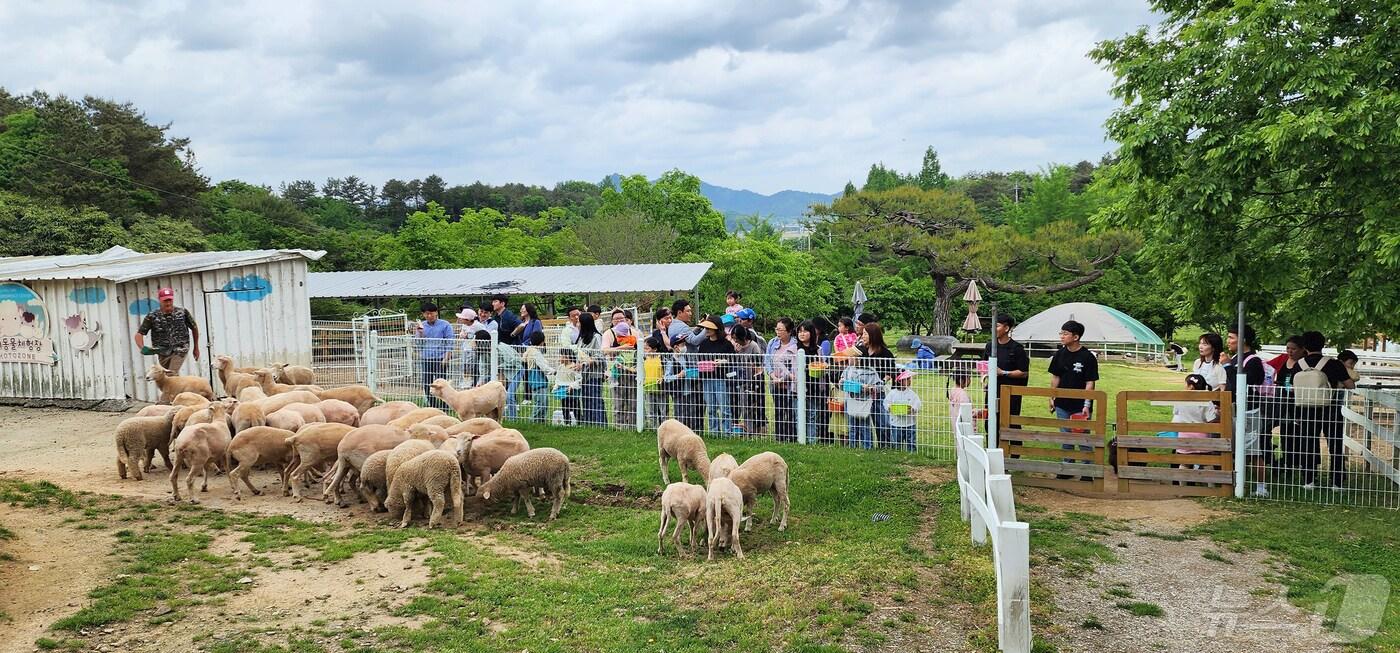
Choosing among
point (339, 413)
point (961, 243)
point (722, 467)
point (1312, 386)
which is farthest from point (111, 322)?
point (961, 243)

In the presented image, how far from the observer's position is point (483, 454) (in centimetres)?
859

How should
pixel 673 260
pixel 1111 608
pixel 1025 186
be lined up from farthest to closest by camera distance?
pixel 1025 186
pixel 673 260
pixel 1111 608

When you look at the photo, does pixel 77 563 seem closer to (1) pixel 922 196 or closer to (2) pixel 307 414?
(2) pixel 307 414

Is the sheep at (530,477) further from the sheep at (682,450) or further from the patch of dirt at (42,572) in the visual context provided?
the patch of dirt at (42,572)

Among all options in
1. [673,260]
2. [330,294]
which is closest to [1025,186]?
[673,260]

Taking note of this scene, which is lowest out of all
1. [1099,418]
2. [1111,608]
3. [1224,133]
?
[1111,608]

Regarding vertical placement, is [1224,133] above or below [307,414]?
above

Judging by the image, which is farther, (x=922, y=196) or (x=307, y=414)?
(x=922, y=196)

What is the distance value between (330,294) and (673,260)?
18.8 meters

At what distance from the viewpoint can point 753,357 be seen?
1078cm

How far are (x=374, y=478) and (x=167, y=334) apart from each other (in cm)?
646

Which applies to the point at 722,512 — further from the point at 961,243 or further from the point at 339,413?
the point at 961,243

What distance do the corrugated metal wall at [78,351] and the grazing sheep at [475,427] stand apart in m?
7.52

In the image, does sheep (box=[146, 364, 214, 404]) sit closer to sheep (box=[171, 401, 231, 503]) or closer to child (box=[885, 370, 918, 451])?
Answer: sheep (box=[171, 401, 231, 503])
